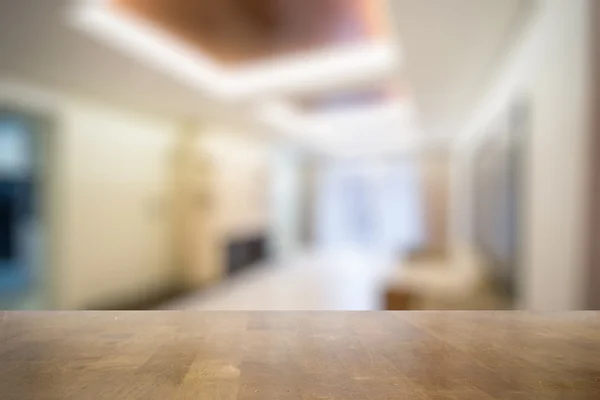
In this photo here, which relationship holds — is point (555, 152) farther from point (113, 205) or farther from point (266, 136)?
point (266, 136)

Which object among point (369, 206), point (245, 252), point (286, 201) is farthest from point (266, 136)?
point (369, 206)

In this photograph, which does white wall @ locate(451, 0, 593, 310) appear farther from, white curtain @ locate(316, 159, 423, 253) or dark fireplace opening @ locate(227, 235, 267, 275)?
white curtain @ locate(316, 159, 423, 253)

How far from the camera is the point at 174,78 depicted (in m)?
3.07

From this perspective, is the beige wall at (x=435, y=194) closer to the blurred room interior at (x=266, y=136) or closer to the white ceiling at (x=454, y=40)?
the blurred room interior at (x=266, y=136)

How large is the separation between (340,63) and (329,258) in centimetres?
551

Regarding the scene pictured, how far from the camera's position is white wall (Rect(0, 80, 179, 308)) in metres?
3.60

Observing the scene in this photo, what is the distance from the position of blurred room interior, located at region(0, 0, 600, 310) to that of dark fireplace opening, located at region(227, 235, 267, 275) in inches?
1.9

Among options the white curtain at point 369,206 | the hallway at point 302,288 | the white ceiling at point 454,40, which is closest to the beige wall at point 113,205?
the hallway at point 302,288

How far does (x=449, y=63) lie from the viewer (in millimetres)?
2758

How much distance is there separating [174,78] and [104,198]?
1958 millimetres

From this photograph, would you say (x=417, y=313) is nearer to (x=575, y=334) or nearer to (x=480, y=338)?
(x=480, y=338)

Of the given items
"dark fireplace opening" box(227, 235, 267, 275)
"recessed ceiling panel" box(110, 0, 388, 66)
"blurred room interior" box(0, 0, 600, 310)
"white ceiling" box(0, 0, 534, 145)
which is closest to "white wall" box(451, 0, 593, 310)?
"blurred room interior" box(0, 0, 600, 310)

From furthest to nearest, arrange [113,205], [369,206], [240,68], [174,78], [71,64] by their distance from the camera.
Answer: [369,206] < [113,205] < [240,68] < [174,78] < [71,64]

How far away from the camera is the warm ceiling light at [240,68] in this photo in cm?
232
